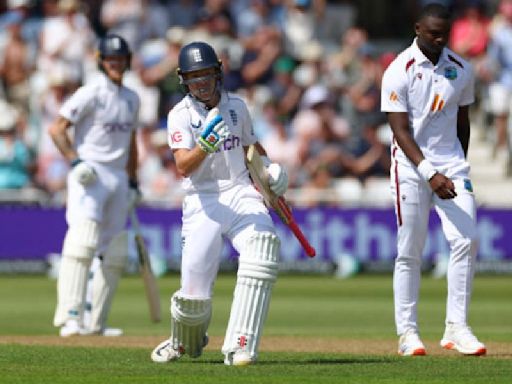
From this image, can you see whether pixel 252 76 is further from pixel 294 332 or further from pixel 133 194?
pixel 294 332

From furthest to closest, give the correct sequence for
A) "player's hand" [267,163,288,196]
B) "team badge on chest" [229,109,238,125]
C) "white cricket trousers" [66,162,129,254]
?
1. "white cricket trousers" [66,162,129,254]
2. "team badge on chest" [229,109,238,125]
3. "player's hand" [267,163,288,196]

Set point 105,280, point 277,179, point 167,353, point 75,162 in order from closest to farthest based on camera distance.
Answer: point 277,179 → point 167,353 → point 75,162 → point 105,280

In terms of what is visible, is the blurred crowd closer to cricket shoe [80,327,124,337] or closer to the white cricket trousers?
the white cricket trousers

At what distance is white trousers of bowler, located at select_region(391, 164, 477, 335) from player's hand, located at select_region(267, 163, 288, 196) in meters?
1.20

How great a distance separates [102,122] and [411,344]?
11.5 feet

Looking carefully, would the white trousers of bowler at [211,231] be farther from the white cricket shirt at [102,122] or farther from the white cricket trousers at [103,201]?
the white cricket shirt at [102,122]

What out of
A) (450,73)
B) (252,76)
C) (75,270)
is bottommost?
(75,270)

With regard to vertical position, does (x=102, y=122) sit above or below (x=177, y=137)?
below

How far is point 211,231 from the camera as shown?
814 cm

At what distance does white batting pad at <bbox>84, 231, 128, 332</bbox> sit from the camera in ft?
37.3

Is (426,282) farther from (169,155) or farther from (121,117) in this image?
(121,117)

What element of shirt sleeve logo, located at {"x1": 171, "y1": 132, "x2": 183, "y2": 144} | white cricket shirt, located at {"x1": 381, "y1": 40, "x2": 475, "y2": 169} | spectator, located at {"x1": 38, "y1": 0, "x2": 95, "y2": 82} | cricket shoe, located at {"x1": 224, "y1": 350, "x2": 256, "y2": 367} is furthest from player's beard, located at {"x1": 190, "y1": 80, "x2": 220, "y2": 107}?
spectator, located at {"x1": 38, "y1": 0, "x2": 95, "y2": 82}

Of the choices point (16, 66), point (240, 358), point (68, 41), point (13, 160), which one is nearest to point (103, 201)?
point (240, 358)

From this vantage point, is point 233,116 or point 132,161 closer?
point 233,116
